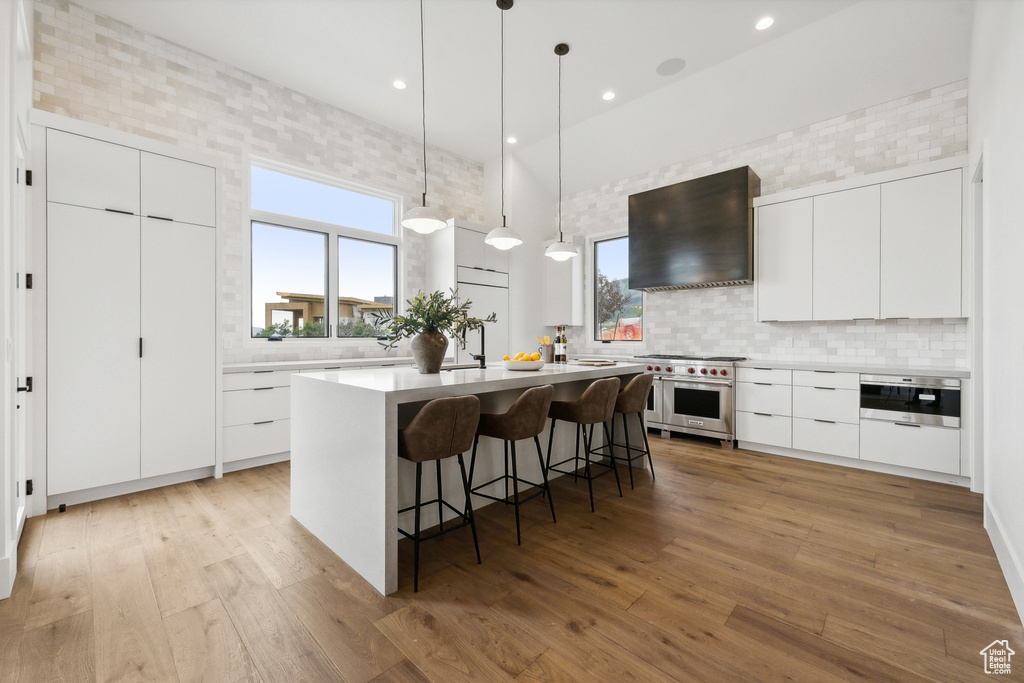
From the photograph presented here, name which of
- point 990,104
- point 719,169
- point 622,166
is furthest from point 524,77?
point 990,104

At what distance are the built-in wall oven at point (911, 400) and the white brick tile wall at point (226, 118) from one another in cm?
484

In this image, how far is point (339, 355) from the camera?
505cm

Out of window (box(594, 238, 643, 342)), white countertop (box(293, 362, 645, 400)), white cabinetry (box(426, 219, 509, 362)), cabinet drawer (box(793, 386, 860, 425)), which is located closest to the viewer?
white countertop (box(293, 362, 645, 400))

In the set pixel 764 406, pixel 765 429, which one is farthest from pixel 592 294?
pixel 765 429

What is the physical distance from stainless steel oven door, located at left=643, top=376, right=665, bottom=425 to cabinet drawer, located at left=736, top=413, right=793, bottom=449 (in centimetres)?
80

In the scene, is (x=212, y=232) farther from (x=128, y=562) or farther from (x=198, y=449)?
(x=128, y=562)

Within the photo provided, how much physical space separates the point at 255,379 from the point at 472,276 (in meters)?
2.72

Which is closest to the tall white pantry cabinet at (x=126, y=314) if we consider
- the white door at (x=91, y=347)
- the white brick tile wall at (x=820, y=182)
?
the white door at (x=91, y=347)

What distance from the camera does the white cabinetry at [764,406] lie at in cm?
429

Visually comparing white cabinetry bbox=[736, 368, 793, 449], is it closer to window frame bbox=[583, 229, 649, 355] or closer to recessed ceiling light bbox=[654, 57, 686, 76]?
window frame bbox=[583, 229, 649, 355]

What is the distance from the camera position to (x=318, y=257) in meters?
5.04

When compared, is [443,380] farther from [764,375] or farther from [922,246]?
[922,246]

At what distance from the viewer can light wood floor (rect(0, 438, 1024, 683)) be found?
1598 mm

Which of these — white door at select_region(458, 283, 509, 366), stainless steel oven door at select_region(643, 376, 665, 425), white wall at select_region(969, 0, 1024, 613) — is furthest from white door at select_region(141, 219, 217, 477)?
white wall at select_region(969, 0, 1024, 613)
